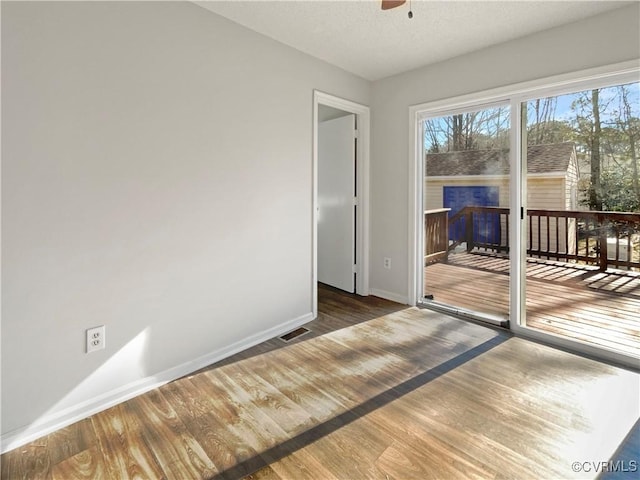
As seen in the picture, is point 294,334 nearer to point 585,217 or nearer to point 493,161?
point 493,161

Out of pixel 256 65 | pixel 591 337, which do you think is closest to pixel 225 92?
pixel 256 65

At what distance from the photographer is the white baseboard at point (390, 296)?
150 inches

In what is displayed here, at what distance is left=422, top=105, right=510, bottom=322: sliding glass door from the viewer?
3.10 metres

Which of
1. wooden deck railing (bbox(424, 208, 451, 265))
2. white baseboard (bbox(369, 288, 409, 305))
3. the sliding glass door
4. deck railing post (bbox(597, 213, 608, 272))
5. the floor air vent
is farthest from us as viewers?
white baseboard (bbox(369, 288, 409, 305))

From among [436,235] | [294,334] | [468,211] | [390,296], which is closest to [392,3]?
[468,211]

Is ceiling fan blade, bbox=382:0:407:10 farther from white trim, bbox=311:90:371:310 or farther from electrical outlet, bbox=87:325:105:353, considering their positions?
electrical outlet, bbox=87:325:105:353

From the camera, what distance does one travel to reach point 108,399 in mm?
2020

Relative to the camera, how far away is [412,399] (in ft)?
6.82

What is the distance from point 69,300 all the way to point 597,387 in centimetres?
311

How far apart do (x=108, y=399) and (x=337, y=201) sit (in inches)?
115

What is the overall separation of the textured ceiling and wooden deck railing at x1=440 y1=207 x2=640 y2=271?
1396 millimetres

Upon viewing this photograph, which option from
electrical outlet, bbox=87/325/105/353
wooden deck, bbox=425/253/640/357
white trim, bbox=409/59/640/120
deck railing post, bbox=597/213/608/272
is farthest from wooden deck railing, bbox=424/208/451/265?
electrical outlet, bbox=87/325/105/353

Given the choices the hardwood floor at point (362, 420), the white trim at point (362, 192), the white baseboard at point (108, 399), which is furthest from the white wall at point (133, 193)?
the white trim at point (362, 192)

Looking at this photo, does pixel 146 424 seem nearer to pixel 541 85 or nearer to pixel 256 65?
pixel 256 65
